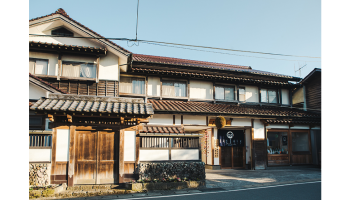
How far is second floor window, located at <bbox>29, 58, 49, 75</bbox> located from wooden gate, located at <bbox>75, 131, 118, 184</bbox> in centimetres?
612

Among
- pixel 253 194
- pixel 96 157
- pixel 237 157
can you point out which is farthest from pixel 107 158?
pixel 237 157

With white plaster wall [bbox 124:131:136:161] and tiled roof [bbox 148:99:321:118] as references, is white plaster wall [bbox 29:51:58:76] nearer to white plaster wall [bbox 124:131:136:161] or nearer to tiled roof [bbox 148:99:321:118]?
tiled roof [bbox 148:99:321:118]

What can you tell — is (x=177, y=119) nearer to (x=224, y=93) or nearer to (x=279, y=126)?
(x=224, y=93)

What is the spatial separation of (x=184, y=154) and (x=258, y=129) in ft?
26.3

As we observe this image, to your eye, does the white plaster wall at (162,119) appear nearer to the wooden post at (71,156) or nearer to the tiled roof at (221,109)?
the tiled roof at (221,109)

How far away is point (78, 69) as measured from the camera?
1450cm

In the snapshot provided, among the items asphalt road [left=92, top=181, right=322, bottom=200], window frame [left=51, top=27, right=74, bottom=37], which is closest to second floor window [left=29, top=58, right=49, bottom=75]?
window frame [left=51, top=27, right=74, bottom=37]

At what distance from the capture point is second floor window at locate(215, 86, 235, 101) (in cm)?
1806

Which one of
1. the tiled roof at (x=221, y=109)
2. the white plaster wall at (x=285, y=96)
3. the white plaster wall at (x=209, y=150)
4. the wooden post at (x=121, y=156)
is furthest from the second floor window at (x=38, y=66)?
the white plaster wall at (x=285, y=96)

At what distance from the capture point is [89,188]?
9.91 meters
